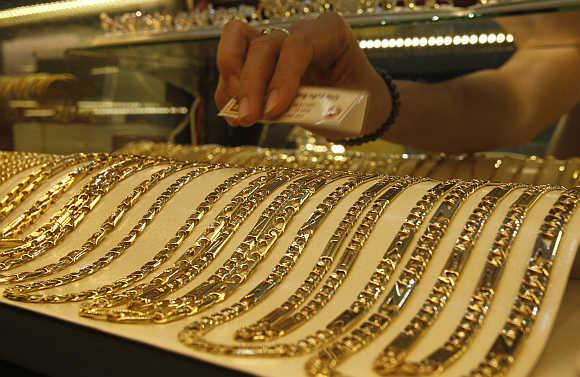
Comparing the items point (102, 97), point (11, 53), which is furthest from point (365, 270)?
point (11, 53)

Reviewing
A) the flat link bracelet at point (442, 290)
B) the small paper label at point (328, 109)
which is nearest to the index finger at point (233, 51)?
the small paper label at point (328, 109)

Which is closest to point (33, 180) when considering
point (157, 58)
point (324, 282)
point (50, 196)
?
point (50, 196)

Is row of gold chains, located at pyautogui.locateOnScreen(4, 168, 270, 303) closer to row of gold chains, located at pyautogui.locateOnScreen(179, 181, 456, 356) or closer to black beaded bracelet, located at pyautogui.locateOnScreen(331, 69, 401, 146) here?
row of gold chains, located at pyautogui.locateOnScreen(179, 181, 456, 356)

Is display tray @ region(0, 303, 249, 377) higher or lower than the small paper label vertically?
lower

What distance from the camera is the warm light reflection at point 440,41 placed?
101 centimetres

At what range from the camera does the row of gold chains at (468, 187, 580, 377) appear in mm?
310

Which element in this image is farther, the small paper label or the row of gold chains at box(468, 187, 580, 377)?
the small paper label

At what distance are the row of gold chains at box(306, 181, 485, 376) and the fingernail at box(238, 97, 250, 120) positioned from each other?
0.72ft

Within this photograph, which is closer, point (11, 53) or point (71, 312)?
point (71, 312)

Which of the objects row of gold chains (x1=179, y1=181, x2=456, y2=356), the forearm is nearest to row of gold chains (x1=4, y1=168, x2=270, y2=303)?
row of gold chains (x1=179, y1=181, x2=456, y2=356)

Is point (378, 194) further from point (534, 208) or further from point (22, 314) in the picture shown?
point (22, 314)

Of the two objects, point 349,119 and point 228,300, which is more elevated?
point 349,119

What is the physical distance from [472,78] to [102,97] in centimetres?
83

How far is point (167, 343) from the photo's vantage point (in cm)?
34
